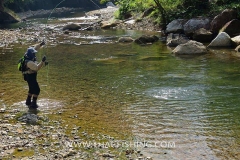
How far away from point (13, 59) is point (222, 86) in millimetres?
12811

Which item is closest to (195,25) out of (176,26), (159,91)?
(176,26)

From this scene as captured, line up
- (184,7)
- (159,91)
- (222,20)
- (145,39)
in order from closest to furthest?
(159,91), (222,20), (145,39), (184,7)

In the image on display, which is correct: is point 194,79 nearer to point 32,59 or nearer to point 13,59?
point 32,59

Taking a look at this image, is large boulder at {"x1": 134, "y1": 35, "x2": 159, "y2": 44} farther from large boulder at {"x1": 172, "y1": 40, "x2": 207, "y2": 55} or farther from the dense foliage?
the dense foliage

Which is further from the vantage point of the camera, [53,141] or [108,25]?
[108,25]

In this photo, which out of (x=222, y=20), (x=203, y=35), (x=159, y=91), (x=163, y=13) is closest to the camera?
(x=159, y=91)

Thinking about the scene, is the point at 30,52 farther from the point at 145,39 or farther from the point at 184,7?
the point at 184,7

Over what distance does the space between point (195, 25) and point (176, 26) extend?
6.66 ft

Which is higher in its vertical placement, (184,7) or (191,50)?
(184,7)

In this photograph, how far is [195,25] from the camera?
27.1 meters

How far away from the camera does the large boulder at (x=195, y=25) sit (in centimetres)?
2670

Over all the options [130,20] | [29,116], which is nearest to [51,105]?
[29,116]

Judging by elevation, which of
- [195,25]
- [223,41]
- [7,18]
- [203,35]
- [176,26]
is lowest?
[7,18]

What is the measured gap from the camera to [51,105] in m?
11.4
